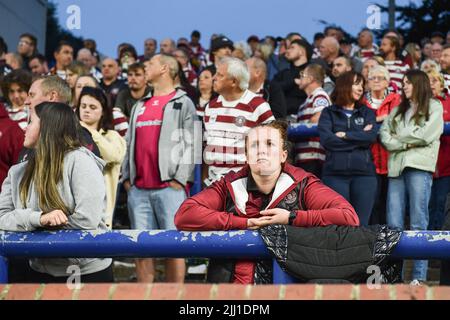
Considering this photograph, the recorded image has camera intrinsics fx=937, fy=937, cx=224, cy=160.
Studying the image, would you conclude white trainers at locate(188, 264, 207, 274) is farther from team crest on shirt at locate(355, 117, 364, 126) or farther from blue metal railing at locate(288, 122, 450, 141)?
team crest on shirt at locate(355, 117, 364, 126)

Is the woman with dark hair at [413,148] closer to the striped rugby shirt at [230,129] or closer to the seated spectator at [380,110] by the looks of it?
the seated spectator at [380,110]

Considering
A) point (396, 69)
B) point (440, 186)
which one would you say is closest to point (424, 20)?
point (396, 69)

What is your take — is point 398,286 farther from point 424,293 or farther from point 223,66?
point 223,66

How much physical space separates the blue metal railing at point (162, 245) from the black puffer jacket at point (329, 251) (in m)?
0.06

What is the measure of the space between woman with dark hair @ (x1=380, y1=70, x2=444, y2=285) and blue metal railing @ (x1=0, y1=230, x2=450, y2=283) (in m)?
3.41

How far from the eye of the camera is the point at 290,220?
4.96m

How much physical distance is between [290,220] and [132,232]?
84 centimetres

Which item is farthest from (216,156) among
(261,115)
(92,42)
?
(92,42)

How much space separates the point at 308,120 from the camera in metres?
9.34

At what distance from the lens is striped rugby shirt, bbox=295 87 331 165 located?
8805mm

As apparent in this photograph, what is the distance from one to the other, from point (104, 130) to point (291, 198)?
9.68 ft

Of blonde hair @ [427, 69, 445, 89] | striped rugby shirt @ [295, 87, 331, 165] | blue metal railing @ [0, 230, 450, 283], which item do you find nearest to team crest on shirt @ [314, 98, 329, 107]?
striped rugby shirt @ [295, 87, 331, 165]

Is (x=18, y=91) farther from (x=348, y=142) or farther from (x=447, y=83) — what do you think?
(x=447, y=83)
